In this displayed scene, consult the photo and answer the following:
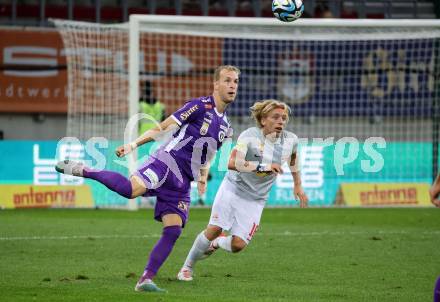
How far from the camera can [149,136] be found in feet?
29.7

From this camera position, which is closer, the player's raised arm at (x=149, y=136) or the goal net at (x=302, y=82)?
the player's raised arm at (x=149, y=136)

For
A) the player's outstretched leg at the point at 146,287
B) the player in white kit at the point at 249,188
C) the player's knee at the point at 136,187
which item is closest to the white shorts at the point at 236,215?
the player in white kit at the point at 249,188

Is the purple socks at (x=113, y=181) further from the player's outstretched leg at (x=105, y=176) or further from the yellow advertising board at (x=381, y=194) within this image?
the yellow advertising board at (x=381, y=194)

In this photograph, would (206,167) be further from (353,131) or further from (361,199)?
(353,131)

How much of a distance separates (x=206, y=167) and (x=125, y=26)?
10.3 m

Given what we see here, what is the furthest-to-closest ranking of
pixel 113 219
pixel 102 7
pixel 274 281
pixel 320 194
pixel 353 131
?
pixel 102 7, pixel 353 131, pixel 320 194, pixel 113 219, pixel 274 281

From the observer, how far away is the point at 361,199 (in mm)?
21422

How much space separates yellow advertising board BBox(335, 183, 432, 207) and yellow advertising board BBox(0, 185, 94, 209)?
5.63 meters

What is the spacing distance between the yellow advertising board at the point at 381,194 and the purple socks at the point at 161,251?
41.9 ft

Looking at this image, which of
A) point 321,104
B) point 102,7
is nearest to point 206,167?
point 321,104

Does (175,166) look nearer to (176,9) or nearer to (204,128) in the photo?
(204,128)

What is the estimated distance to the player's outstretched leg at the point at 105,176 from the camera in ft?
29.3

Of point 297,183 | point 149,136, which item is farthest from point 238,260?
point 149,136

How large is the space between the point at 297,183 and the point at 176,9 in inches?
655
